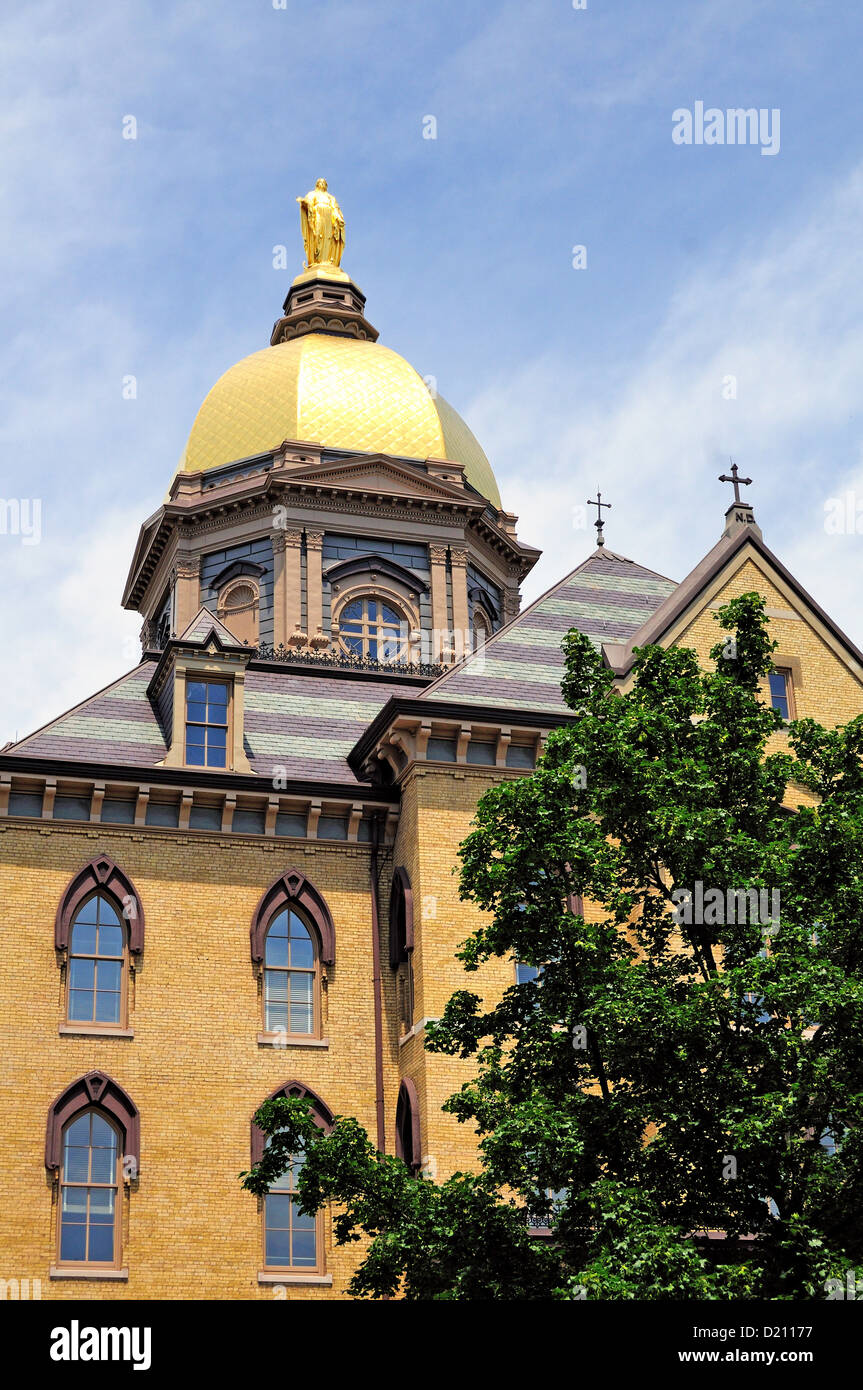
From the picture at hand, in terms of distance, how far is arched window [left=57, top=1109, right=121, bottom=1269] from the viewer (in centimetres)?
2566

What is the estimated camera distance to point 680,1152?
61.0 ft

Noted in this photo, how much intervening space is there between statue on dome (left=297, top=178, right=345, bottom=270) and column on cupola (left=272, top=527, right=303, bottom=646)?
13.1 m

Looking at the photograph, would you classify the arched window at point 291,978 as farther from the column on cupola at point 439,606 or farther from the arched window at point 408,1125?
the column on cupola at point 439,606

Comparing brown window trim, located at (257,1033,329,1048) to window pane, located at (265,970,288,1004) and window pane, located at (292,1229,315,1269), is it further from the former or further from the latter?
window pane, located at (292,1229,315,1269)

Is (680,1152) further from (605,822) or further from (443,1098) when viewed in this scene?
(443,1098)

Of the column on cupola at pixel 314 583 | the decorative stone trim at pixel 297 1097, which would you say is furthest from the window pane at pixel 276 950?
the column on cupola at pixel 314 583

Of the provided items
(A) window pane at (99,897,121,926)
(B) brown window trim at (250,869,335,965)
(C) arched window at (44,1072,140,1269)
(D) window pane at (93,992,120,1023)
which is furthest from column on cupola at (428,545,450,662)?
(C) arched window at (44,1072,140,1269)

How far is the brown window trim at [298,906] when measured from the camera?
28.3m

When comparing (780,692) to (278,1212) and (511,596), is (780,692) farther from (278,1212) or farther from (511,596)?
(511,596)

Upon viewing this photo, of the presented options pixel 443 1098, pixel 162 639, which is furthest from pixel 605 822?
pixel 162 639

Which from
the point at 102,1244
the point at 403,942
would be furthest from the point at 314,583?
the point at 102,1244

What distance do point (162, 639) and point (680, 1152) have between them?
94.2 ft

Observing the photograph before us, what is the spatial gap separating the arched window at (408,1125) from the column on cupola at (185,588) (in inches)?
686

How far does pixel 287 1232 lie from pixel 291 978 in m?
3.89
